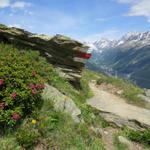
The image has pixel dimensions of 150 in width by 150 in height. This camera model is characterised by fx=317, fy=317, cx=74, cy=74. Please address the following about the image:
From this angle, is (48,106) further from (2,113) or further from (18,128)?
(2,113)

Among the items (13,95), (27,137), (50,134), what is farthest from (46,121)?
(13,95)

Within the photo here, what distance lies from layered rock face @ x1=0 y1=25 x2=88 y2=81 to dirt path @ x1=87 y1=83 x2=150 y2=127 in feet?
7.01

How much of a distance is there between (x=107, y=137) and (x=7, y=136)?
209 inches

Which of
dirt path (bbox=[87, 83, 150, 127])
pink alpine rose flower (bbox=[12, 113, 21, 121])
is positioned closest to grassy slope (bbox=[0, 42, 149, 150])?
pink alpine rose flower (bbox=[12, 113, 21, 121])

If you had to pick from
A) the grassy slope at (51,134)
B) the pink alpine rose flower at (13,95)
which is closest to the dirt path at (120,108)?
the grassy slope at (51,134)

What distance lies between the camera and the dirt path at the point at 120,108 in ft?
53.1

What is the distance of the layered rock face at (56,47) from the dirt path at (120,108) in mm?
2138

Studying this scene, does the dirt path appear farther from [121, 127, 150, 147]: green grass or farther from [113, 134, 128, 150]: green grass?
[113, 134, 128, 150]: green grass

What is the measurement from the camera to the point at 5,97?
33.4 ft

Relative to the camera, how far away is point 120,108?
18.2 meters

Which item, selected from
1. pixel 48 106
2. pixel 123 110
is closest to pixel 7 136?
pixel 48 106

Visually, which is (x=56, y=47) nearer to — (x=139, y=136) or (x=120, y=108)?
(x=120, y=108)

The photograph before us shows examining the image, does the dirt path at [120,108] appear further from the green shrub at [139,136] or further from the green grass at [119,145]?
the green grass at [119,145]

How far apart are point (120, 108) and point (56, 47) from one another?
17.4ft
